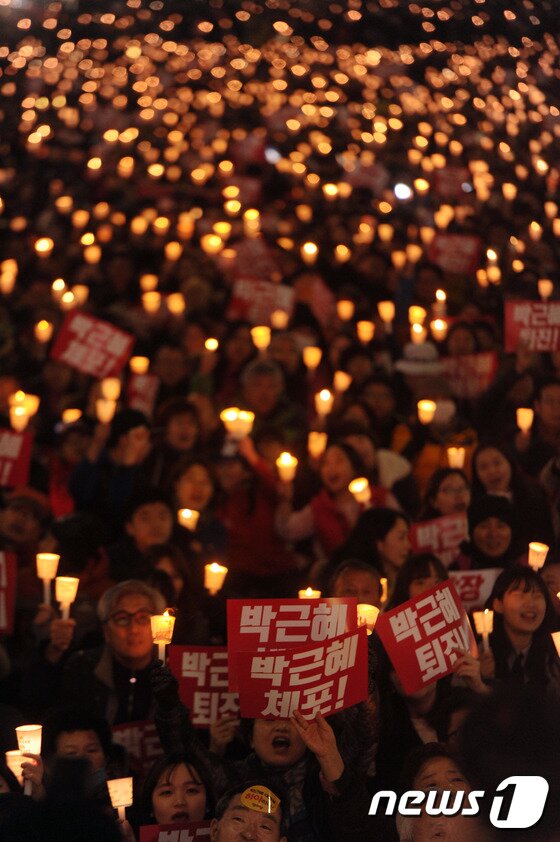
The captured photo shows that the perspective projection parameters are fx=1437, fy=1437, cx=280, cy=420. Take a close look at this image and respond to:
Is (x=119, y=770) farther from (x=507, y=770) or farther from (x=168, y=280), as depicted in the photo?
(x=168, y=280)

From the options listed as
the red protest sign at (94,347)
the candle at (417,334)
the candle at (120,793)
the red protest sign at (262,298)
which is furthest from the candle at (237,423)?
the candle at (120,793)

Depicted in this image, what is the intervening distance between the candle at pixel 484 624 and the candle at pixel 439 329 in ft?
14.0

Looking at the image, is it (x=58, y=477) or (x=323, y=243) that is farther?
(x=323, y=243)

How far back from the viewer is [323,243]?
11945 millimetres

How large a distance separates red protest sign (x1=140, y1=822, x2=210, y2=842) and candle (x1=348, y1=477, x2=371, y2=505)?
2.84 m

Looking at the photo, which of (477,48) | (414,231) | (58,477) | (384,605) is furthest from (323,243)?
(384,605)

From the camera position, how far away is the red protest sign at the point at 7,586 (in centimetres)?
576

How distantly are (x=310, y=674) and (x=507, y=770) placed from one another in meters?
0.65

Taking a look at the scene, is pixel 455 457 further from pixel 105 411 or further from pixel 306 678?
pixel 306 678

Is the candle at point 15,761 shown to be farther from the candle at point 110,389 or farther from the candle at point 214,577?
the candle at point 110,389

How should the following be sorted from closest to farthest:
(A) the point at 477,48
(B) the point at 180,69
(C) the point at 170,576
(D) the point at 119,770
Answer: (D) the point at 119,770
(C) the point at 170,576
(A) the point at 477,48
(B) the point at 180,69

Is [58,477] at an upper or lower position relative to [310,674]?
lower

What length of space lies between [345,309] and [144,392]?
2.01 m

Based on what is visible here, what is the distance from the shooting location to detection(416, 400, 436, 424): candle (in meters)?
7.85
